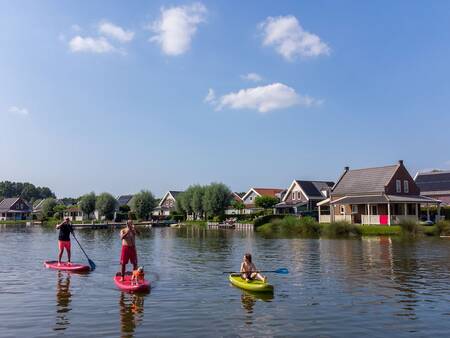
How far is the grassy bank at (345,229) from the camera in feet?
145

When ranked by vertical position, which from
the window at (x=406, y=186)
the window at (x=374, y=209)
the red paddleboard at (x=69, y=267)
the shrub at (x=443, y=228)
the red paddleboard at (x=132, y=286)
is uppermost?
the window at (x=406, y=186)

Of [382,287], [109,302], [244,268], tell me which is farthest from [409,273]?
[109,302]

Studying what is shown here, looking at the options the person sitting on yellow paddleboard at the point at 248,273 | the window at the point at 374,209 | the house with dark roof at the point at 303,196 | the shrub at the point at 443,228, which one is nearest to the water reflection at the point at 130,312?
the person sitting on yellow paddleboard at the point at 248,273

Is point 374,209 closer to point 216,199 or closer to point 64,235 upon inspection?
point 216,199

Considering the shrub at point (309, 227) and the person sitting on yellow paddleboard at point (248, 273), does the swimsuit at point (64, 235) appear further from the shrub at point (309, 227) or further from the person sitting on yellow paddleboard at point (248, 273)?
the shrub at point (309, 227)

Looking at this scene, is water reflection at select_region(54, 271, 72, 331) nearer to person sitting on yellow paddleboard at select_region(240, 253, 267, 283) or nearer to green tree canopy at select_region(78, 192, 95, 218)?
person sitting on yellow paddleboard at select_region(240, 253, 267, 283)

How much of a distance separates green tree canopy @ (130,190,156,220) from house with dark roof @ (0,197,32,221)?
46966 millimetres

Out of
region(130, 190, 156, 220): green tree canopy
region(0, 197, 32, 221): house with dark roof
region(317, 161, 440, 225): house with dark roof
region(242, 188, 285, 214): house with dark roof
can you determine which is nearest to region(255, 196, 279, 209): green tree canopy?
region(242, 188, 285, 214): house with dark roof

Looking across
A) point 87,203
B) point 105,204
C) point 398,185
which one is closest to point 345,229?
point 398,185

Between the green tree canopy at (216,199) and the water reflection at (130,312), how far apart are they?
6970 cm

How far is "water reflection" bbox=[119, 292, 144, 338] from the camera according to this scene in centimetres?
1155

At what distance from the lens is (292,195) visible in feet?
267

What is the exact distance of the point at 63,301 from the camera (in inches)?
582

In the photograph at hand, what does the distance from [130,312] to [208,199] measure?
72.8 m
